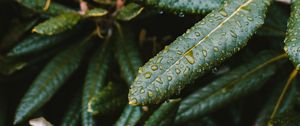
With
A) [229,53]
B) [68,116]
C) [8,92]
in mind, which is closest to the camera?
[229,53]

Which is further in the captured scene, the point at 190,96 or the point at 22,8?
the point at 22,8

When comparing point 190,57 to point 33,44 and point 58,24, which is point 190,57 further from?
point 33,44

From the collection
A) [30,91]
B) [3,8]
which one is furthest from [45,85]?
[3,8]

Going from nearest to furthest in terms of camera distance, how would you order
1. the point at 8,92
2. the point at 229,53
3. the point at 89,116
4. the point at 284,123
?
the point at 229,53
the point at 284,123
the point at 89,116
the point at 8,92

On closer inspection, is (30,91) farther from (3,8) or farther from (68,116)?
(3,8)

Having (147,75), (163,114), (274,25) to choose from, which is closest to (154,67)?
(147,75)

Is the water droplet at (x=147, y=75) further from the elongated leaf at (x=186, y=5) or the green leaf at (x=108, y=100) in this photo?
the green leaf at (x=108, y=100)

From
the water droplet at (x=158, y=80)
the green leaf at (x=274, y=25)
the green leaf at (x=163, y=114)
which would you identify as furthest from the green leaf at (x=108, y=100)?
the green leaf at (x=274, y=25)

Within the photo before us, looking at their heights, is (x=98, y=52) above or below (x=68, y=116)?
above
